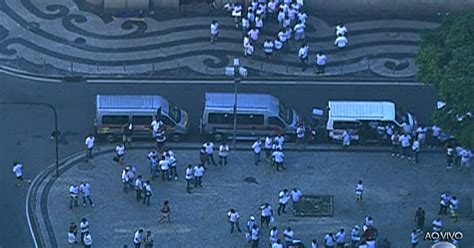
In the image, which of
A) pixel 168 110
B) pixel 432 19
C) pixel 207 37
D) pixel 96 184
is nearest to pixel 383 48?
pixel 432 19

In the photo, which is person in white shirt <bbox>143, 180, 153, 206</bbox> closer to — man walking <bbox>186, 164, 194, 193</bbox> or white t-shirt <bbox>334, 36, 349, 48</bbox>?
man walking <bbox>186, 164, 194, 193</bbox>

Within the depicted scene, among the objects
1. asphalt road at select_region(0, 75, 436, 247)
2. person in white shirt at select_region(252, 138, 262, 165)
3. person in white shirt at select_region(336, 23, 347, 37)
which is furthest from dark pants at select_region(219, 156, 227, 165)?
person in white shirt at select_region(336, 23, 347, 37)

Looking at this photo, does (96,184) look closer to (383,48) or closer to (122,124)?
(122,124)

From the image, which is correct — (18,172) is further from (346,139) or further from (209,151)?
(346,139)

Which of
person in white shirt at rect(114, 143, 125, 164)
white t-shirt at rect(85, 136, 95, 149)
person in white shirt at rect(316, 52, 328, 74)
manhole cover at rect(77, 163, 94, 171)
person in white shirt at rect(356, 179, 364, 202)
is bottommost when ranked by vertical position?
person in white shirt at rect(356, 179, 364, 202)

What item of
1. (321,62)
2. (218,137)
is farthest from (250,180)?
(321,62)

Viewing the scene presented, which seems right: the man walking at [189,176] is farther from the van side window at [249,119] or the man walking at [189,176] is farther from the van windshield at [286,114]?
the van windshield at [286,114]
